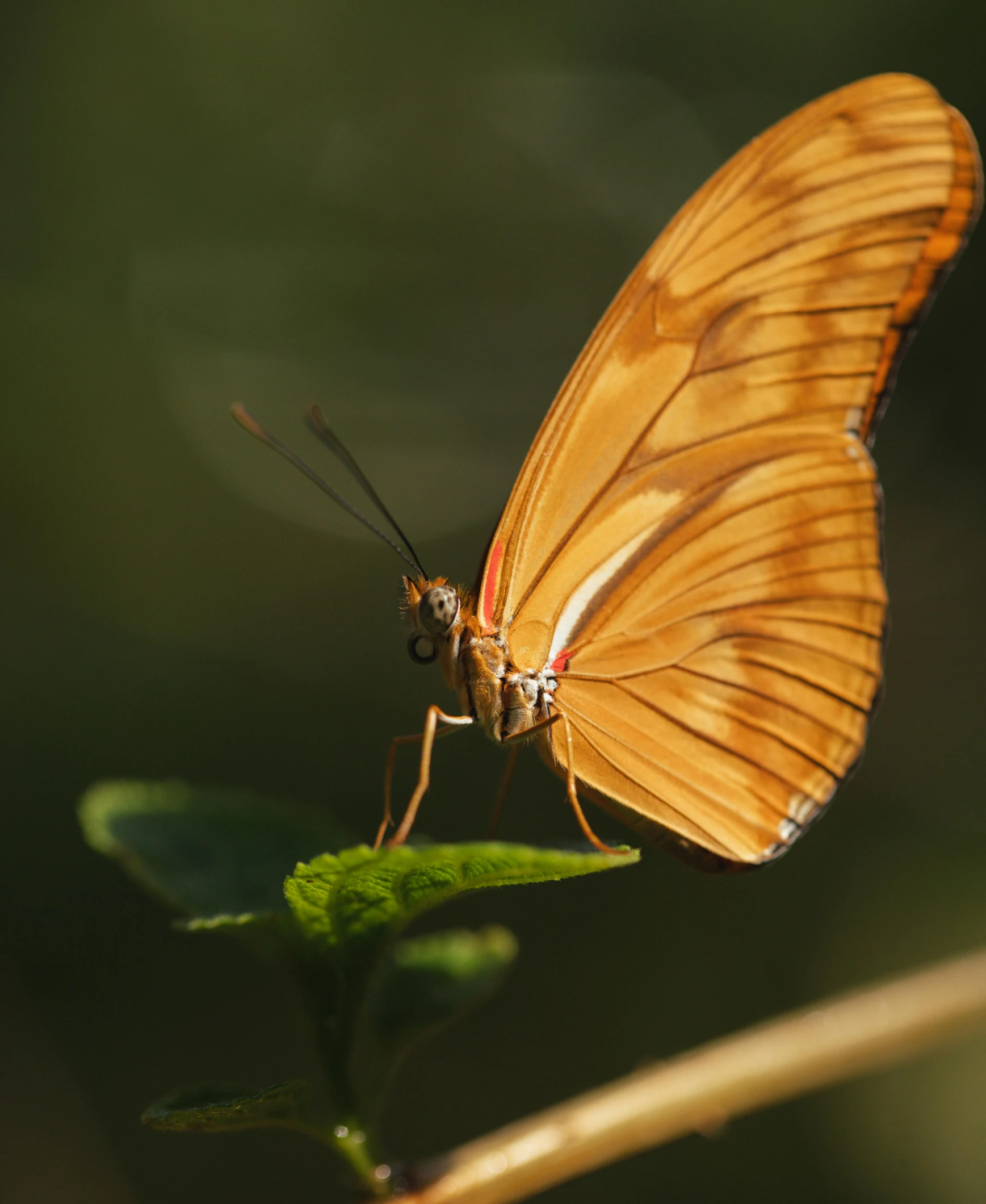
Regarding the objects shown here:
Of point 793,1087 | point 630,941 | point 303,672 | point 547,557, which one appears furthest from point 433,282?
point 793,1087

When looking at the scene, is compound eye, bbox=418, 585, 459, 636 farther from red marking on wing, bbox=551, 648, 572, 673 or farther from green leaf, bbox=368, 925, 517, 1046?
green leaf, bbox=368, 925, 517, 1046

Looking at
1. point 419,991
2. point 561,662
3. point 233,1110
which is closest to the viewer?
point 233,1110

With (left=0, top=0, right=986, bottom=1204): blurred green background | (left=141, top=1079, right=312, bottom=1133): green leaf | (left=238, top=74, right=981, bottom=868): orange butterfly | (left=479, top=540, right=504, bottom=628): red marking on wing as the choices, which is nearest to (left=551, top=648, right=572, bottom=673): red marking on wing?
(left=238, top=74, right=981, bottom=868): orange butterfly

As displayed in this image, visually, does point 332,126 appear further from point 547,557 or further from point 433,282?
point 547,557

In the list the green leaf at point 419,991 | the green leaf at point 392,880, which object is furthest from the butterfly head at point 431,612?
the green leaf at point 392,880

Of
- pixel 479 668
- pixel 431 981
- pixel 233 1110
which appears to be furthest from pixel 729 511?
pixel 233 1110

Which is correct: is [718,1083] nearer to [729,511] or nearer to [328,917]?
[328,917]
